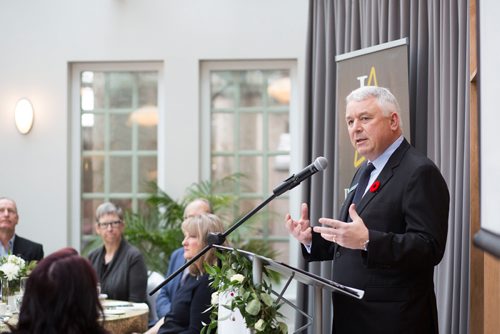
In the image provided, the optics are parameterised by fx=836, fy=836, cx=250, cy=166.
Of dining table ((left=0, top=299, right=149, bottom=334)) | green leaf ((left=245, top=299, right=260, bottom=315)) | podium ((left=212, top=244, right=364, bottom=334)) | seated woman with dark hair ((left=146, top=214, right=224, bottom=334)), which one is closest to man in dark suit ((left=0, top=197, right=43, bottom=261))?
dining table ((left=0, top=299, right=149, bottom=334))

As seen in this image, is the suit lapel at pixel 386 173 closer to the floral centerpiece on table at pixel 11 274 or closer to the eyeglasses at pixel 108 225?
the floral centerpiece on table at pixel 11 274

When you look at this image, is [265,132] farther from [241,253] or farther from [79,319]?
[79,319]

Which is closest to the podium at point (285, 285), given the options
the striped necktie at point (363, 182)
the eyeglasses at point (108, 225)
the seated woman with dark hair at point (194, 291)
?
the striped necktie at point (363, 182)

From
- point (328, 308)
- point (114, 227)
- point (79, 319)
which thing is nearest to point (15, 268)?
point (114, 227)

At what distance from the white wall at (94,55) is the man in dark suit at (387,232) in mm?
3748

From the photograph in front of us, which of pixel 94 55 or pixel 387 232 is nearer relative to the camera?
pixel 387 232

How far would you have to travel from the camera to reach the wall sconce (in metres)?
6.75

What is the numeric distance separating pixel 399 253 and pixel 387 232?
188 millimetres

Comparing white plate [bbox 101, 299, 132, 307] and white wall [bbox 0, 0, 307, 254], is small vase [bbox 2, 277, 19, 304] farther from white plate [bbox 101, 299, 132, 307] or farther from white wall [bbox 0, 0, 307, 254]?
white wall [bbox 0, 0, 307, 254]

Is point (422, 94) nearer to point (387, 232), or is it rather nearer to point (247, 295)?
point (387, 232)

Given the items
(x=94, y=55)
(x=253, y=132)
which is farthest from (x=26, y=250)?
(x=253, y=132)

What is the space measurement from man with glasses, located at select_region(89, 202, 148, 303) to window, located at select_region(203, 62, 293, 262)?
4.39 ft

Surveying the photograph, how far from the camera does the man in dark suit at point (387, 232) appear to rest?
255 centimetres

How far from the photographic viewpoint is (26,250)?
5.76m
